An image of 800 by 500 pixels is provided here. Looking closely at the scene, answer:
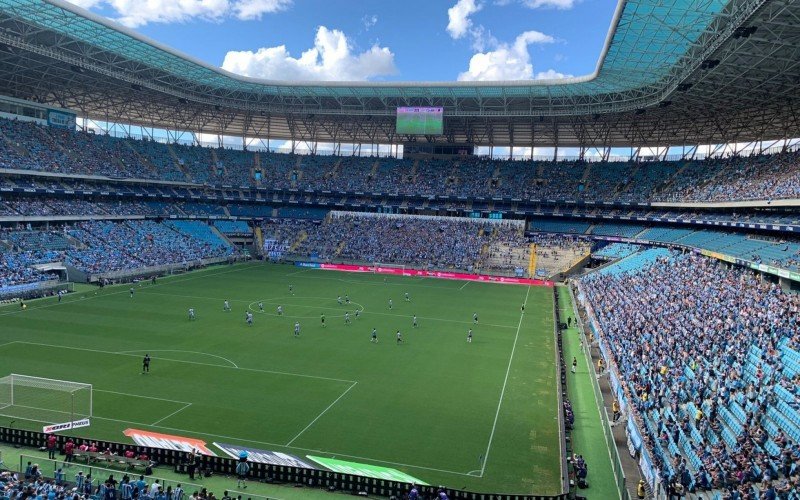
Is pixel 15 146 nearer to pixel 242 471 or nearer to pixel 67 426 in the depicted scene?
pixel 67 426

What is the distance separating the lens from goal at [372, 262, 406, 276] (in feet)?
229

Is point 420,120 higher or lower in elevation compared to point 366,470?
higher

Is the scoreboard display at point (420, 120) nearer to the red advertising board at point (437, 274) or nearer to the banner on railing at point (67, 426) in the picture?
the red advertising board at point (437, 274)

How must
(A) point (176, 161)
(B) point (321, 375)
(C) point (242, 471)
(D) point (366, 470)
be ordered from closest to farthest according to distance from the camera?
(C) point (242, 471) → (D) point (366, 470) → (B) point (321, 375) → (A) point (176, 161)

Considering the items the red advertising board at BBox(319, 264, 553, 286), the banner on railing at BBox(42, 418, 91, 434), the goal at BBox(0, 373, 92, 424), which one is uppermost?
the red advertising board at BBox(319, 264, 553, 286)

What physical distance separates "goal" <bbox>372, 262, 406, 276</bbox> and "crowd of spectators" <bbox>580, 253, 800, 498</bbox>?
33589mm

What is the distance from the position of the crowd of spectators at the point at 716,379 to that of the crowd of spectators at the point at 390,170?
23.0 meters

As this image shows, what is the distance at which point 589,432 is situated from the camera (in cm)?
2270

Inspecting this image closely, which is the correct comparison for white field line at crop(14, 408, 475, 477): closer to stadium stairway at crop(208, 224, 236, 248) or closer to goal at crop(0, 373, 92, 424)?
goal at crop(0, 373, 92, 424)

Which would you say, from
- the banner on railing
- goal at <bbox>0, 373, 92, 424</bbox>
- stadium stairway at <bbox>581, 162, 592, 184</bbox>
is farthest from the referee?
stadium stairway at <bbox>581, 162, 592, 184</bbox>

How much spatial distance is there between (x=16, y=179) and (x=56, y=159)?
6.63 meters

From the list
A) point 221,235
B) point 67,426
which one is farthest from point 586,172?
point 67,426

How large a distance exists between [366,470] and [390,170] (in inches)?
2880

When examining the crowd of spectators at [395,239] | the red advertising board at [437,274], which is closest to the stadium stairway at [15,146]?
the crowd of spectators at [395,239]
